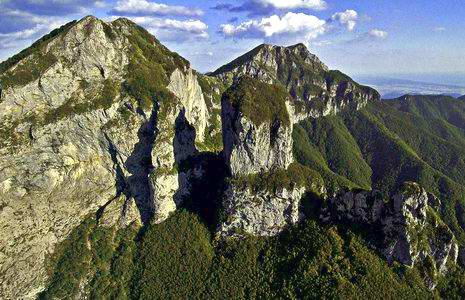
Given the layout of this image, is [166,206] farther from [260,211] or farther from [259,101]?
[259,101]

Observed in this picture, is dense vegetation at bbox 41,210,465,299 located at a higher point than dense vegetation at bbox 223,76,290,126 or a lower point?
lower

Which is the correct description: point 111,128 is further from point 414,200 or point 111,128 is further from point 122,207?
point 414,200

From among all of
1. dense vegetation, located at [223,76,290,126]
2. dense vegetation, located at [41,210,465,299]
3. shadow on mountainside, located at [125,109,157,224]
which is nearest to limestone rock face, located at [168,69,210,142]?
shadow on mountainside, located at [125,109,157,224]

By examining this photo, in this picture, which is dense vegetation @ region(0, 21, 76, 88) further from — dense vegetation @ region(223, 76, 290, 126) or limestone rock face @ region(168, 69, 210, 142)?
dense vegetation @ region(223, 76, 290, 126)

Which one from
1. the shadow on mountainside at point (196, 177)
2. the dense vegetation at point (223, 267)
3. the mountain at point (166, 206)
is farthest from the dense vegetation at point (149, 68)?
the dense vegetation at point (223, 267)

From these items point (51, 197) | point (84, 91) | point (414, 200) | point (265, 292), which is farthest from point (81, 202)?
point (414, 200)

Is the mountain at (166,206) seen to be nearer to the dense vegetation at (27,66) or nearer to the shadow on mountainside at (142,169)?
the shadow on mountainside at (142,169)
